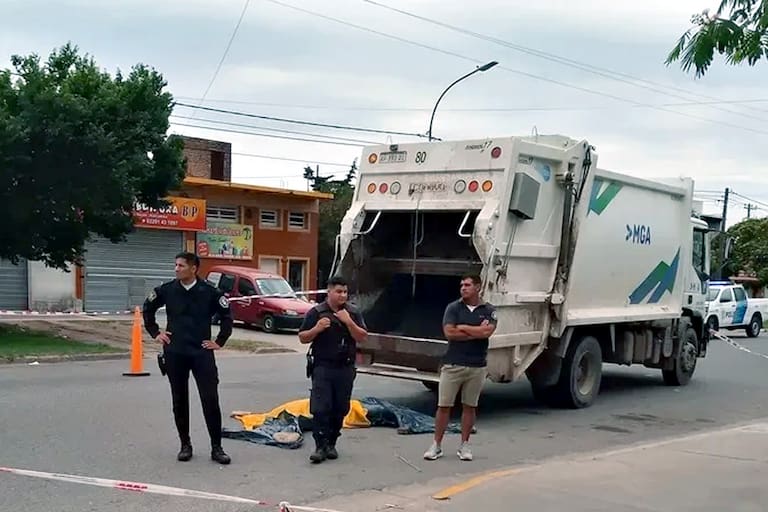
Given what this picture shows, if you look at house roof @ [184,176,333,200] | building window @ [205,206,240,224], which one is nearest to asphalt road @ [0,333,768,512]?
house roof @ [184,176,333,200]

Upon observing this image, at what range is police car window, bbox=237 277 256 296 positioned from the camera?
27.0 metres

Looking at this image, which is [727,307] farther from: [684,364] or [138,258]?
[138,258]

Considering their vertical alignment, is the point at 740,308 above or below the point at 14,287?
above

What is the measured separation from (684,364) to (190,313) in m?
9.93

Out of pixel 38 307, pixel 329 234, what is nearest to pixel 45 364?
pixel 38 307

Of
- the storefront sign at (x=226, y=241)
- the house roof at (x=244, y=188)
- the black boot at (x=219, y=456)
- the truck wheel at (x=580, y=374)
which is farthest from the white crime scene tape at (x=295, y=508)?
the storefront sign at (x=226, y=241)

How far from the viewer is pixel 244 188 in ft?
115

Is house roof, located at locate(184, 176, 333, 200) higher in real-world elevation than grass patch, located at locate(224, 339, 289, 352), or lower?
higher

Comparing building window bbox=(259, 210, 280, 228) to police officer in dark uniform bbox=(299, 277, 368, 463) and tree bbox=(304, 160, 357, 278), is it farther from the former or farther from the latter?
police officer in dark uniform bbox=(299, 277, 368, 463)

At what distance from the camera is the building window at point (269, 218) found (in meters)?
36.8

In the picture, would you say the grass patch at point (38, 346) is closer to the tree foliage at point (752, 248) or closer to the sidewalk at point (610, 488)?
the sidewalk at point (610, 488)

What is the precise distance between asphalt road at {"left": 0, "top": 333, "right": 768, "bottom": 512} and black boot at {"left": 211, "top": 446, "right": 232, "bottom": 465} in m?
0.07

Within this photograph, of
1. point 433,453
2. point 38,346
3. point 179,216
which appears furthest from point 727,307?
point 433,453

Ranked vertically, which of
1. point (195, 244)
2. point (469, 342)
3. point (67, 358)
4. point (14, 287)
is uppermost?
point (469, 342)
